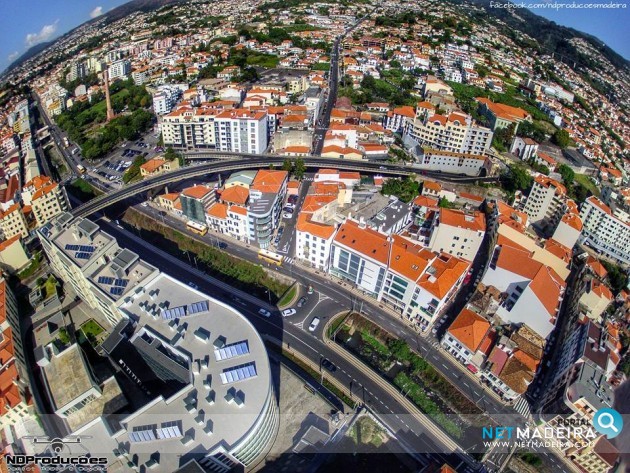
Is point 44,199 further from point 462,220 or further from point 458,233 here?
point 462,220

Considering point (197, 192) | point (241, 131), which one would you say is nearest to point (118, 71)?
point (241, 131)

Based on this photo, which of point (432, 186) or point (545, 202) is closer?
point (545, 202)

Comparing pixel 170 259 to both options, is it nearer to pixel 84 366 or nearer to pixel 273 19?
pixel 84 366

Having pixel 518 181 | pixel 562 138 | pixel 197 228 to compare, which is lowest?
pixel 197 228

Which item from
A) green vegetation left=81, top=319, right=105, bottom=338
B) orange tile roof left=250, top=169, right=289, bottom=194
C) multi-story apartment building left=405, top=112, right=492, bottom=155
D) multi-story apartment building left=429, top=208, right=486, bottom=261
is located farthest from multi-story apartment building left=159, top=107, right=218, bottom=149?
multi-story apartment building left=429, top=208, right=486, bottom=261

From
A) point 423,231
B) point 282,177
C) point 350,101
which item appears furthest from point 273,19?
point 423,231

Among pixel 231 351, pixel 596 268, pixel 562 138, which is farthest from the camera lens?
pixel 562 138
